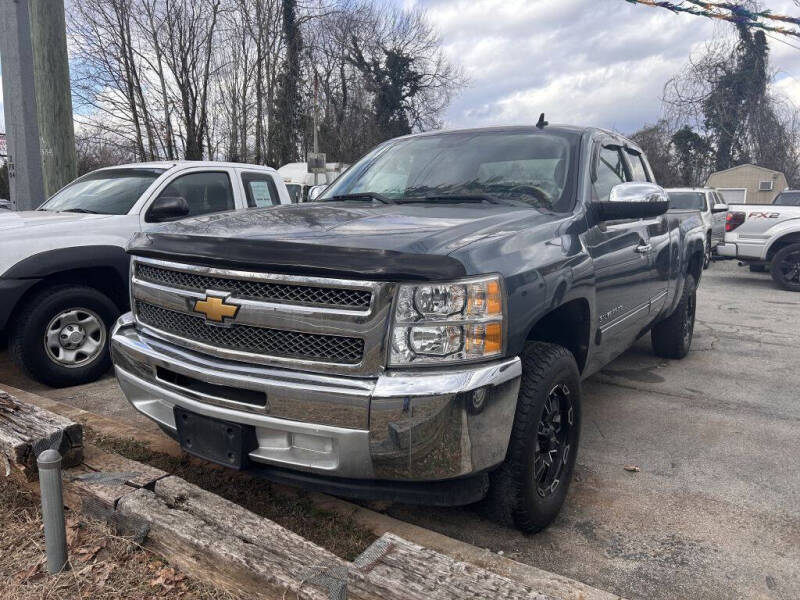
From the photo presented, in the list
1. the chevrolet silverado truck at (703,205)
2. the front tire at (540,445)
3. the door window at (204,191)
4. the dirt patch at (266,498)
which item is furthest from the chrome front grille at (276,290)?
the chevrolet silverado truck at (703,205)

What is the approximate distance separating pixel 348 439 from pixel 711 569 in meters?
1.61

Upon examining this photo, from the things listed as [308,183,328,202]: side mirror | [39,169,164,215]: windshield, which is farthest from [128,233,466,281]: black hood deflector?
[39,169,164,215]: windshield

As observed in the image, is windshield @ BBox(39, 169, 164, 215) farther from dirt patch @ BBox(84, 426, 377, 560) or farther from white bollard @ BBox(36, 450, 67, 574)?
white bollard @ BBox(36, 450, 67, 574)

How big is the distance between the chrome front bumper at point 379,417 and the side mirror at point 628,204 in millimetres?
1429

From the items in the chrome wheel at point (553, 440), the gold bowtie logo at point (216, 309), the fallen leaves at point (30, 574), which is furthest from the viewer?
the chrome wheel at point (553, 440)

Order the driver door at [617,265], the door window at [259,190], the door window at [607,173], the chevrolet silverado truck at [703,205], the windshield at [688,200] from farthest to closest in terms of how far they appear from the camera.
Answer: the windshield at [688,200] < the chevrolet silverado truck at [703,205] < the door window at [259,190] < the door window at [607,173] < the driver door at [617,265]

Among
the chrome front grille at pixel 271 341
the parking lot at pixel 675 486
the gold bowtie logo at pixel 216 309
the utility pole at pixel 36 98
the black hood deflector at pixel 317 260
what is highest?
the utility pole at pixel 36 98

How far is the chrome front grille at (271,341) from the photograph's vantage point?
225cm

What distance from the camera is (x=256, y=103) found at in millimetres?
23953

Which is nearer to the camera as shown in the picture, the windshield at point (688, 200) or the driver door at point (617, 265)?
the driver door at point (617, 265)

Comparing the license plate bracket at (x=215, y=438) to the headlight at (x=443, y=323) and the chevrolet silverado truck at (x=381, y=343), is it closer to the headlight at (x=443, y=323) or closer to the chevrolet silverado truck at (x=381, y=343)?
the chevrolet silverado truck at (x=381, y=343)

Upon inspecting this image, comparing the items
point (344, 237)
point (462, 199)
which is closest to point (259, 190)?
point (462, 199)

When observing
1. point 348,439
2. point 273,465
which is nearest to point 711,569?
point 348,439

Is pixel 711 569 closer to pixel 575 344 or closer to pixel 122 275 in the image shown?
pixel 575 344
